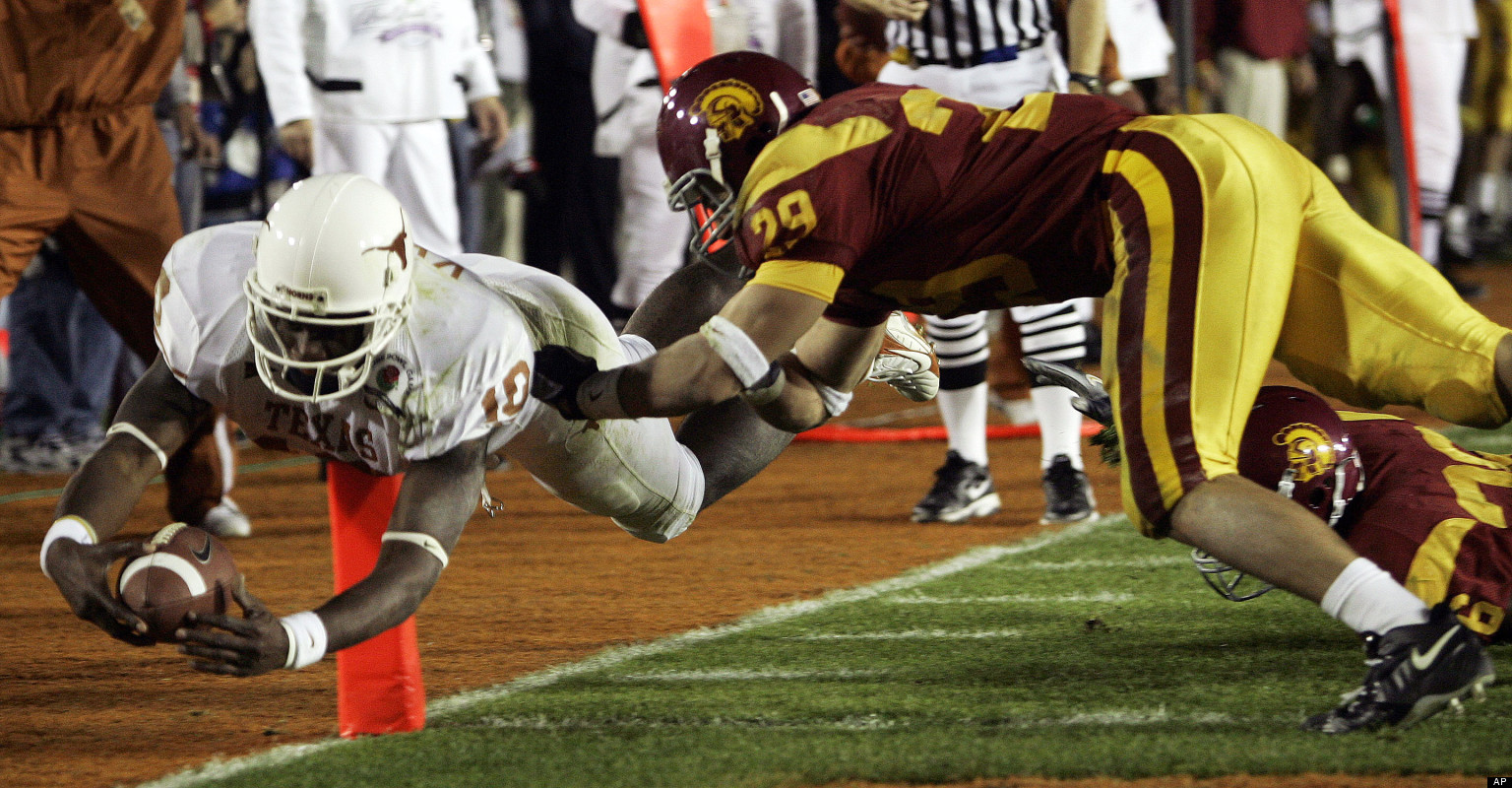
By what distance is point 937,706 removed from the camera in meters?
3.27

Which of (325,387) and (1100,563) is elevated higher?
(325,387)

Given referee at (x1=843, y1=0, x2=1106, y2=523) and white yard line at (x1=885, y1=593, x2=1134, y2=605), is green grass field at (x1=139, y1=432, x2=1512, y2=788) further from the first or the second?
referee at (x1=843, y1=0, x2=1106, y2=523)

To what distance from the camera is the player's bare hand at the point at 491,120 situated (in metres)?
7.01

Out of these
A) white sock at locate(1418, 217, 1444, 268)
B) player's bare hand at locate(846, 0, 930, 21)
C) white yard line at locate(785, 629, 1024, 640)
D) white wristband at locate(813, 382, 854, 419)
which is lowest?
white sock at locate(1418, 217, 1444, 268)

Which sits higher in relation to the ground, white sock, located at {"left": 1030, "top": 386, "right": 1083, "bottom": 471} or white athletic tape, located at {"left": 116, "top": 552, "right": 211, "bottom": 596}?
white athletic tape, located at {"left": 116, "top": 552, "right": 211, "bottom": 596}

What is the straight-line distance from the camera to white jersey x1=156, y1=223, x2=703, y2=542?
3.04m

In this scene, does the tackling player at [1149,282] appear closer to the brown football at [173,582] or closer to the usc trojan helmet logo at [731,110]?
the usc trojan helmet logo at [731,110]

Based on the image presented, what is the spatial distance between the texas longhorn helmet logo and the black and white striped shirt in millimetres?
2117

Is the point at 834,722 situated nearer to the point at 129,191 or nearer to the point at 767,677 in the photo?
the point at 767,677

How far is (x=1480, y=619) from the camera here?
3332mm

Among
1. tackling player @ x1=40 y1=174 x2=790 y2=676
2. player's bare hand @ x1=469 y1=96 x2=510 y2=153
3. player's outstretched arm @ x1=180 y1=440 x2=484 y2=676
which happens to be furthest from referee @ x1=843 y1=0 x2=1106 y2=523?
player's outstretched arm @ x1=180 y1=440 x2=484 y2=676

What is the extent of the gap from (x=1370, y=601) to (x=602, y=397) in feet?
4.37

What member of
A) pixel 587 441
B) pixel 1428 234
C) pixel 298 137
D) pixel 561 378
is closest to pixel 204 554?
pixel 561 378

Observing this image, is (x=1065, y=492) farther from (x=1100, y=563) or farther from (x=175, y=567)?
(x=175, y=567)
